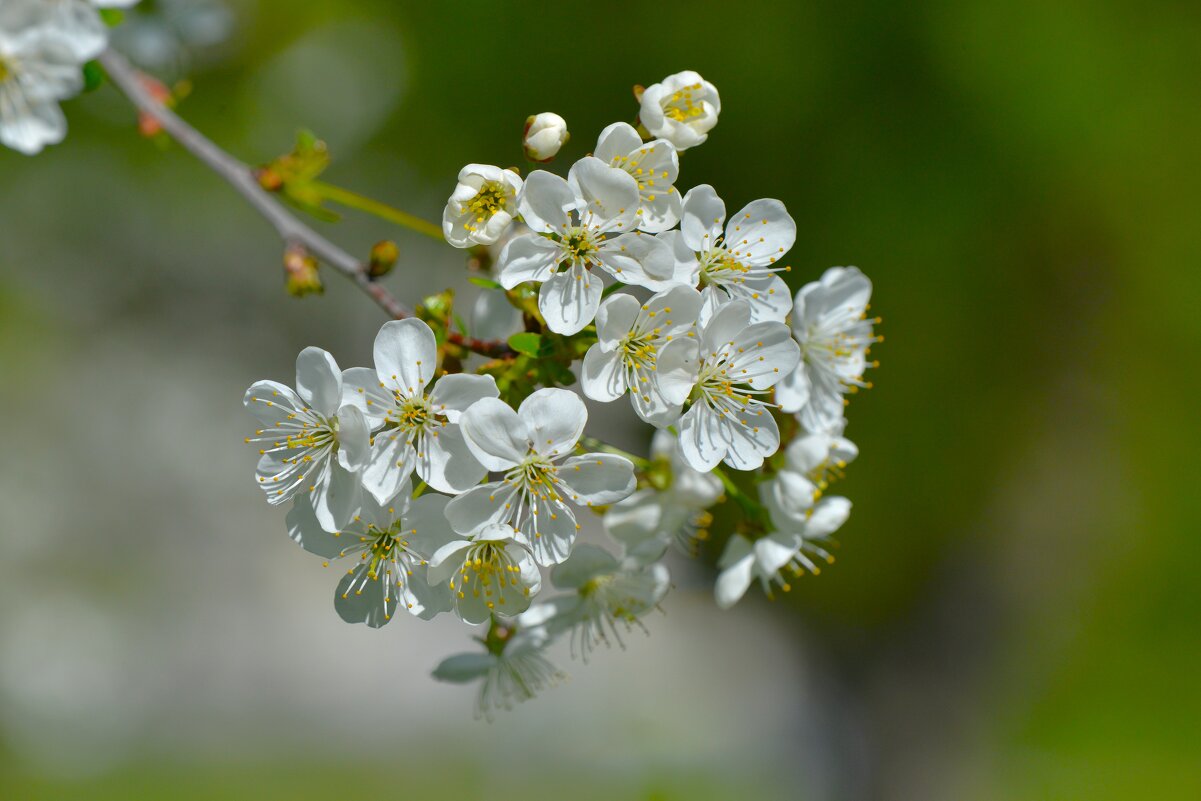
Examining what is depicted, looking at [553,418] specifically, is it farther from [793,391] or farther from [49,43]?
[49,43]

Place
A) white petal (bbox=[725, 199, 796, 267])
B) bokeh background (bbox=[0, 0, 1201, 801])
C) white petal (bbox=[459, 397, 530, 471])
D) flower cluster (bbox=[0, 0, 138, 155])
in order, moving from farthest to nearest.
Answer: bokeh background (bbox=[0, 0, 1201, 801]) → flower cluster (bbox=[0, 0, 138, 155]) → white petal (bbox=[725, 199, 796, 267]) → white petal (bbox=[459, 397, 530, 471])

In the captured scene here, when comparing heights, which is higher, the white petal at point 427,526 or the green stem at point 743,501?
the green stem at point 743,501

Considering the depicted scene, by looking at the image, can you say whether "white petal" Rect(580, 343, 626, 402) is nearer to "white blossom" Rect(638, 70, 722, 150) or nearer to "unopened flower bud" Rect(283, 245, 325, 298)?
"white blossom" Rect(638, 70, 722, 150)

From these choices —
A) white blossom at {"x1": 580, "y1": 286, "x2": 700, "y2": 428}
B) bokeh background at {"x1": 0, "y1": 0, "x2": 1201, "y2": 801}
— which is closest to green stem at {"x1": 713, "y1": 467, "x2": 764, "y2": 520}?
white blossom at {"x1": 580, "y1": 286, "x2": 700, "y2": 428}

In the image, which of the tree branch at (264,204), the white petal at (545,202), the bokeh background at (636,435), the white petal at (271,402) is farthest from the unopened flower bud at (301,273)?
the bokeh background at (636,435)

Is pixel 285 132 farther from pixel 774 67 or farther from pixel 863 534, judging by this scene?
pixel 863 534

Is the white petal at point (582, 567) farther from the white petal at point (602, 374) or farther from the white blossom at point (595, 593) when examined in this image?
the white petal at point (602, 374)
